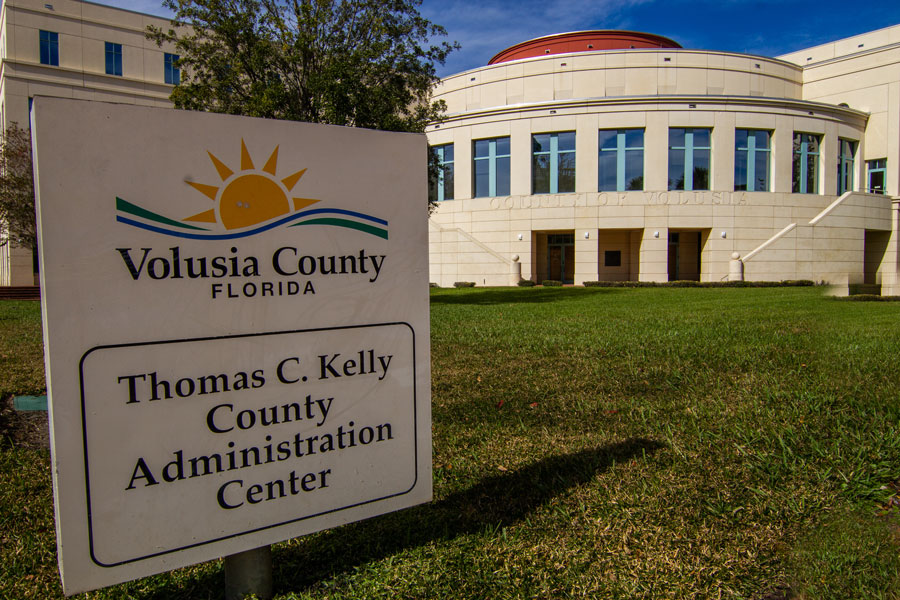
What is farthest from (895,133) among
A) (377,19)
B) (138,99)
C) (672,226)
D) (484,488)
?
(138,99)

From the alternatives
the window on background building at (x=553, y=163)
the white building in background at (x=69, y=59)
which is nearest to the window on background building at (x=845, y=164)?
the window on background building at (x=553, y=163)

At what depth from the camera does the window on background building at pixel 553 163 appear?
108 feet

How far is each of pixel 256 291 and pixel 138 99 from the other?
147 ft

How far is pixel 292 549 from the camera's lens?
2629mm

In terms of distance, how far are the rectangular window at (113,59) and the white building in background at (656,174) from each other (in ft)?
74.2

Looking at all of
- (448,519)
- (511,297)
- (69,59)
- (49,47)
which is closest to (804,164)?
(511,297)

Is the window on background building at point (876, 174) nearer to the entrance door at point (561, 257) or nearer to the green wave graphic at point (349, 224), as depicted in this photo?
the entrance door at point (561, 257)

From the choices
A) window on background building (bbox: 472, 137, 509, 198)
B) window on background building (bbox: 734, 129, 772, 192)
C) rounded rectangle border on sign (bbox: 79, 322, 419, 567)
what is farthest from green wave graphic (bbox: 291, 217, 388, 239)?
window on background building (bbox: 734, 129, 772, 192)

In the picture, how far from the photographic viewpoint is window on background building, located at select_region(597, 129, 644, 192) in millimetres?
32344

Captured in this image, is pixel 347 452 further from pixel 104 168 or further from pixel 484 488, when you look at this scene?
pixel 104 168

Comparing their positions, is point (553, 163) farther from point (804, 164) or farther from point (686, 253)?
point (804, 164)

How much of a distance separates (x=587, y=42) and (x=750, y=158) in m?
14.3

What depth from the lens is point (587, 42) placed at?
3900 centimetres

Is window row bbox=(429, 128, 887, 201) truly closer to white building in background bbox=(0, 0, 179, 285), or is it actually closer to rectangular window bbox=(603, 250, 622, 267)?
rectangular window bbox=(603, 250, 622, 267)
